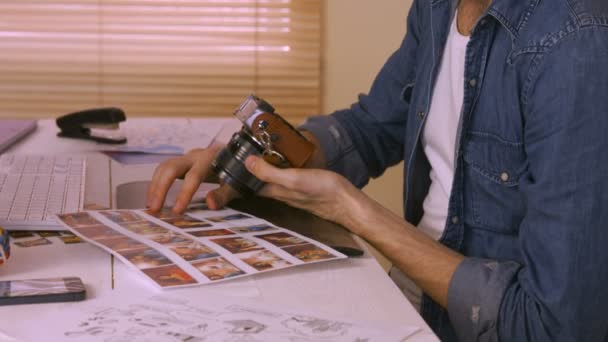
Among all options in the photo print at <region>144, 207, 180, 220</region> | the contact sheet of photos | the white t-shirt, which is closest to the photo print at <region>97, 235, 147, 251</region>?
the contact sheet of photos

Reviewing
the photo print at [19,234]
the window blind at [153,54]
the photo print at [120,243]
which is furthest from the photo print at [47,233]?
Answer: the window blind at [153,54]

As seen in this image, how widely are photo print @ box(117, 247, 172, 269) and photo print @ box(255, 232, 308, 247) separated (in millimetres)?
146

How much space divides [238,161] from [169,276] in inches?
10.7

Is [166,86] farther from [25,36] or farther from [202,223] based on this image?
[202,223]

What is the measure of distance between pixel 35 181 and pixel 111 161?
0.30 metres

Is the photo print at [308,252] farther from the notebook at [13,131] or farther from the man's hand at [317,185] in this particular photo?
the notebook at [13,131]

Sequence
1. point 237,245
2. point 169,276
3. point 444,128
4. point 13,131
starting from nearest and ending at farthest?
point 169,276
point 237,245
point 444,128
point 13,131

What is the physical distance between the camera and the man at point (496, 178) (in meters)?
0.89

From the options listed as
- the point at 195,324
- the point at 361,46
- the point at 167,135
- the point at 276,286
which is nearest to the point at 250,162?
the point at 276,286

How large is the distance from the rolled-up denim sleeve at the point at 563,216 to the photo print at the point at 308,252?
186 millimetres

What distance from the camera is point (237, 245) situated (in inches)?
37.0

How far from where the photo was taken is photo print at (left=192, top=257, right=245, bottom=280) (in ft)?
2.77

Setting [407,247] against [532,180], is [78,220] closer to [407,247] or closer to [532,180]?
[407,247]

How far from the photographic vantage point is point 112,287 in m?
0.82
